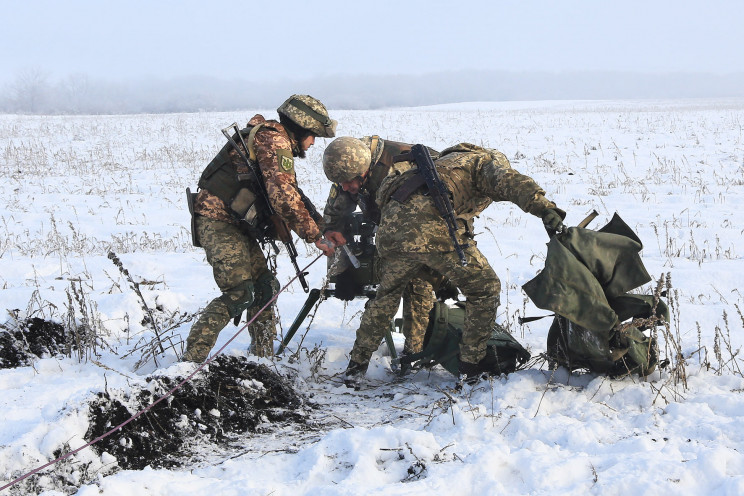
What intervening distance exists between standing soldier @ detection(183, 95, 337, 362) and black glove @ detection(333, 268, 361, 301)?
0.42 m

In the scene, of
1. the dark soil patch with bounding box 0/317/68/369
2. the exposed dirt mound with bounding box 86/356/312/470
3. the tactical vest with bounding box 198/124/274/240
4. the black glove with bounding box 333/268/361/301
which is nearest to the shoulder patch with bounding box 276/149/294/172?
the tactical vest with bounding box 198/124/274/240

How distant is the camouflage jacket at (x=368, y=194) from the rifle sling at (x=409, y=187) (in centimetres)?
68

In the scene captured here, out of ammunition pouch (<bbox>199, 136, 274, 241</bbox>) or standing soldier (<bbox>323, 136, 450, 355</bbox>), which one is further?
standing soldier (<bbox>323, 136, 450, 355</bbox>)

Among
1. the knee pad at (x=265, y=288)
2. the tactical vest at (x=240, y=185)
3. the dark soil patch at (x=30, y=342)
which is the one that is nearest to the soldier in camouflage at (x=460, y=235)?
the tactical vest at (x=240, y=185)

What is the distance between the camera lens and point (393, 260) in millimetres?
3828

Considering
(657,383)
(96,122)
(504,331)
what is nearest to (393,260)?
(504,331)

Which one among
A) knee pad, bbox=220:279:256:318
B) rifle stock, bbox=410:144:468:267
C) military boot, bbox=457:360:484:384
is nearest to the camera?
rifle stock, bbox=410:144:468:267

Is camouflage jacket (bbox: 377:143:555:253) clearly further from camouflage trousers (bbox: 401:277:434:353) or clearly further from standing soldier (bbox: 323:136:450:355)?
camouflage trousers (bbox: 401:277:434:353)

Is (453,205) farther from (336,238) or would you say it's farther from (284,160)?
(284,160)

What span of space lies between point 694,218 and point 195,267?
20.8 ft

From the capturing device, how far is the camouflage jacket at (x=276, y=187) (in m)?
3.86

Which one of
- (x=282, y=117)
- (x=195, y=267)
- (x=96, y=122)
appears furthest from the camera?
(x=96, y=122)

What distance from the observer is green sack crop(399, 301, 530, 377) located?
3.76 meters

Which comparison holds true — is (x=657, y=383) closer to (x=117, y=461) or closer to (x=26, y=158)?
(x=117, y=461)
